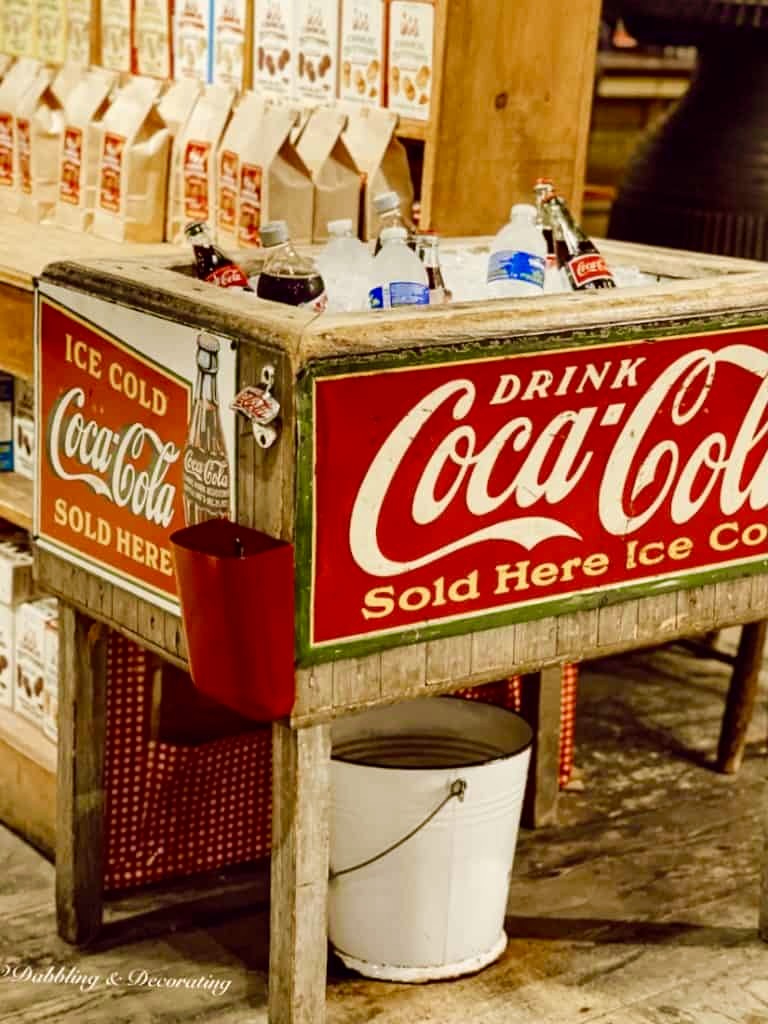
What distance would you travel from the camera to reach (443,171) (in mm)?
3322

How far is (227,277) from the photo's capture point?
2.68 meters

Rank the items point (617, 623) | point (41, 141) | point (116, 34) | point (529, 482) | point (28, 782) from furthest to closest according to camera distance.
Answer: point (116, 34), point (41, 141), point (28, 782), point (617, 623), point (529, 482)

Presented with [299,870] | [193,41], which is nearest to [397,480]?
[299,870]

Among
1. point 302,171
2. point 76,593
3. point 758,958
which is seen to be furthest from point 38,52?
point 758,958

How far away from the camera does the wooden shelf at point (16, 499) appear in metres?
3.18

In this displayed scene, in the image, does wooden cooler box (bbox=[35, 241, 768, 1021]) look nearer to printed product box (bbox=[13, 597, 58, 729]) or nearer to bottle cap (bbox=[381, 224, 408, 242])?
bottle cap (bbox=[381, 224, 408, 242])

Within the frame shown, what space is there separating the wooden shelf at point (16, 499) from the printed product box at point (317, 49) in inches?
37.7

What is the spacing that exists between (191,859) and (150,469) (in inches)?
39.4

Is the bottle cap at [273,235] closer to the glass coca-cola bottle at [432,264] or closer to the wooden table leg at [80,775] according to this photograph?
the glass coca-cola bottle at [432,264]

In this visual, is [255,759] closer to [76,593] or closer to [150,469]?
[76,593]

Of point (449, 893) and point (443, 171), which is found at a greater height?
point (443, 171)

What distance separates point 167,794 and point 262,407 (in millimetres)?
1139

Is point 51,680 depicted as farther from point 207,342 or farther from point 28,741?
point 207,342

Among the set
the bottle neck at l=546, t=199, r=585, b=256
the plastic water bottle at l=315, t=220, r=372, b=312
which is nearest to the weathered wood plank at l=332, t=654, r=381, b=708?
the plastic water bottle at l=315, t=220, r=372, b=312
